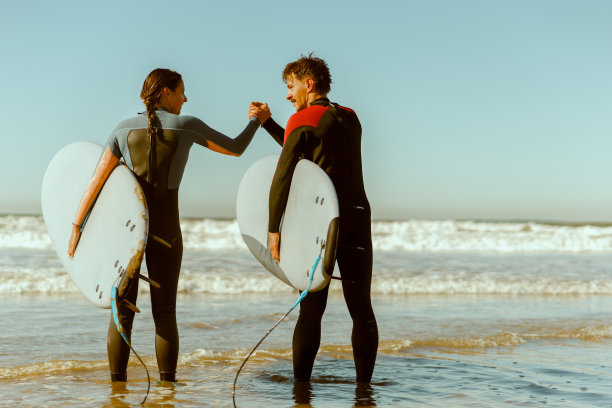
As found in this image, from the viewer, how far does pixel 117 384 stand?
12.0 feet

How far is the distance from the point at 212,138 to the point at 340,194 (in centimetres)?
74

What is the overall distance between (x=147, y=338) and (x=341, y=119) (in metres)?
3.14

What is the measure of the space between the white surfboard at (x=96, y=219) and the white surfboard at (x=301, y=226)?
0.66 metres

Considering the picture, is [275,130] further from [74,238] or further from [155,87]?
[74,238]

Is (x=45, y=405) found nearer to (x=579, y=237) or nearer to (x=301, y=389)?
(x=301, y=389)

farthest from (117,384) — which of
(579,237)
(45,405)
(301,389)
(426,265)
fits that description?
(579,237)

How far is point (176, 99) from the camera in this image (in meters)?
3.49

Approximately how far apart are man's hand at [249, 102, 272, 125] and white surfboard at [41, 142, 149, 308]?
2.52 feet

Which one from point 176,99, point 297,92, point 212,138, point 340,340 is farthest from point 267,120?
point 340,340

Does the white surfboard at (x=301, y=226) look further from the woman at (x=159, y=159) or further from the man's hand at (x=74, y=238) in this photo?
the man's hand at (x=74, y=238)

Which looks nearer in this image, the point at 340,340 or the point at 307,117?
the point at 307,117

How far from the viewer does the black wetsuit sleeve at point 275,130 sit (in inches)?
144

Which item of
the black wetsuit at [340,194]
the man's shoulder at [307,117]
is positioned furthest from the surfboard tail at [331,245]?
the man's shoulder at [307,117]

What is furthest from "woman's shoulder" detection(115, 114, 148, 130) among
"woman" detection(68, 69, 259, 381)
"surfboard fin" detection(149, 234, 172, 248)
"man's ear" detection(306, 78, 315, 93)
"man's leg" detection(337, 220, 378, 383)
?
"man's leg" detection(337, 220, 378, 383)
